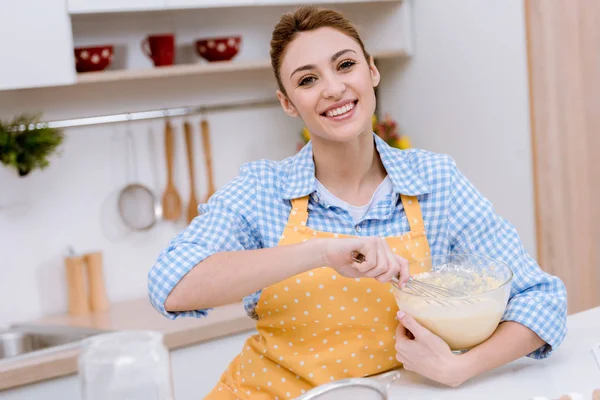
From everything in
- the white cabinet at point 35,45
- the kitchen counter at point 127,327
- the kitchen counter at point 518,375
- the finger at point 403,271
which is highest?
the white cabinet at point 35,45

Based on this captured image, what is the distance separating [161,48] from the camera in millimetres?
2699

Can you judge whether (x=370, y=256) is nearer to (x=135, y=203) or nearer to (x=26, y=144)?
(x=26, y=144)

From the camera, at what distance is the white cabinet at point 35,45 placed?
2350 millimetres

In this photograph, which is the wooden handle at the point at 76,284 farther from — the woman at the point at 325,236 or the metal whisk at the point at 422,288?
the metal whisk at the point at 422,288

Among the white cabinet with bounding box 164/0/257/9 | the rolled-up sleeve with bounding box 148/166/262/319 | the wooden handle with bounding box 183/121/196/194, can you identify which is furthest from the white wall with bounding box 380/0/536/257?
the rolled-up sleeve with bounding box 148/166/262/319

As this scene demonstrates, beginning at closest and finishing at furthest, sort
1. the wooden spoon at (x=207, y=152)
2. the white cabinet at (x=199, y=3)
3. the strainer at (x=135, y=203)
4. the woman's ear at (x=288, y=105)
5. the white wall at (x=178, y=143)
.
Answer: the woman's ear at (x=288, y=105)
the white cabinet at (x=199, y=3)
the white wall at (x=178, y=143)
the strainer at (x=135, y=203)
the wooden spoon at (x=207, y=152)

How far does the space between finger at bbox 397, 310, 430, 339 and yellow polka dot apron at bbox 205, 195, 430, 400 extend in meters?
0.18

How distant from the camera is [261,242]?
1619 mm

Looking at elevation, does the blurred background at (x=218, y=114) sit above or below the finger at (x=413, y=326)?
above

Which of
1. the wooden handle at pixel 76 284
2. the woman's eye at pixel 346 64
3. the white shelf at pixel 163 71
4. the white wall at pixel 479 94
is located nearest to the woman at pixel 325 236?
the woman's eye at pixel 346 64

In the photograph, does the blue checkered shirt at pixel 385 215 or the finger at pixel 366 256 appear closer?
the finger at pixel 366 256

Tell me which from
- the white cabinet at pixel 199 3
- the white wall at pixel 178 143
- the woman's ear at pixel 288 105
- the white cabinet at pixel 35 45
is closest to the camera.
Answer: the woman's ear at pixel 288 105

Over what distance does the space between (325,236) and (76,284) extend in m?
1.41

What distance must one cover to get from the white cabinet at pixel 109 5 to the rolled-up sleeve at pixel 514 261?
1.34 m
